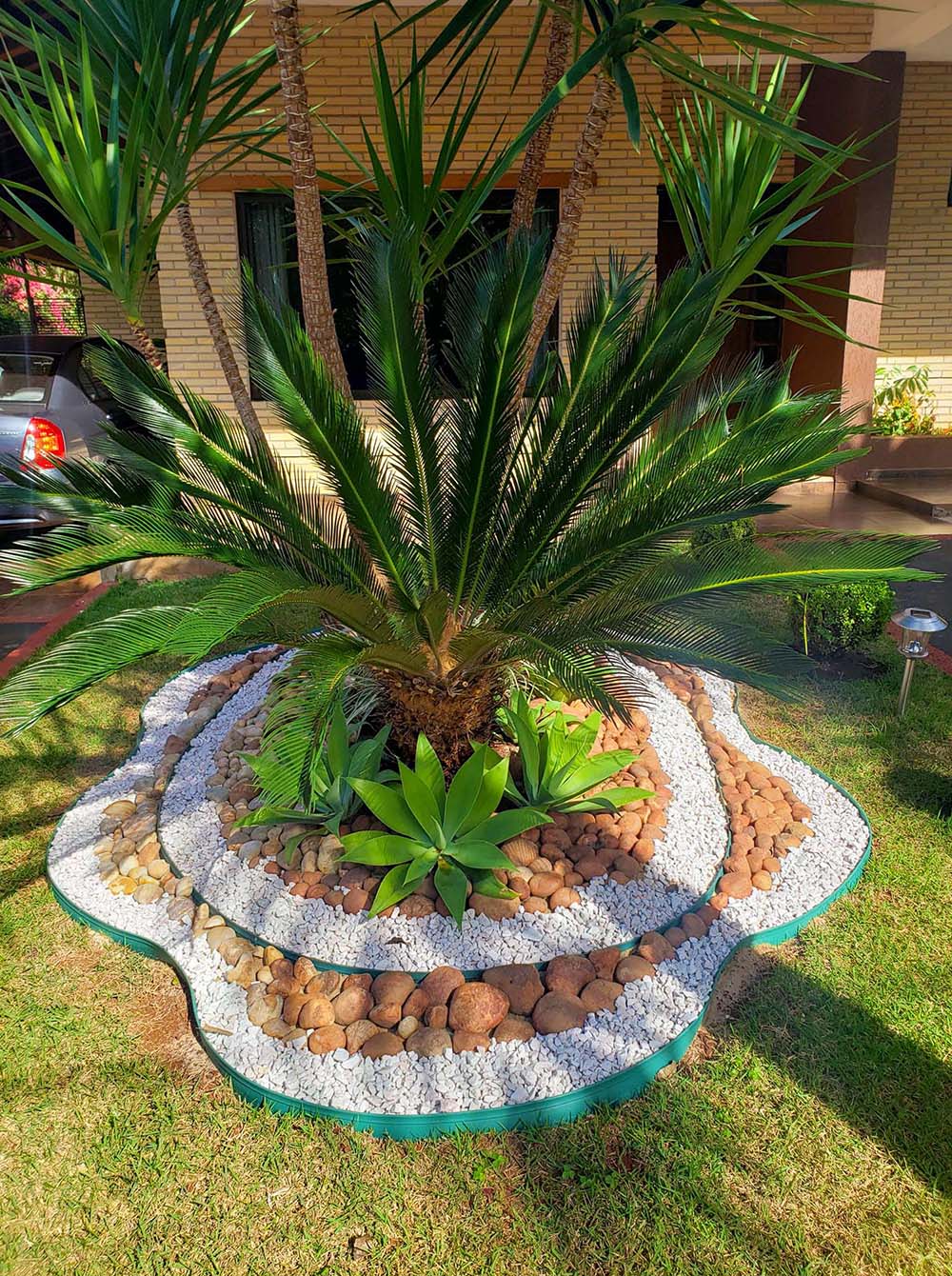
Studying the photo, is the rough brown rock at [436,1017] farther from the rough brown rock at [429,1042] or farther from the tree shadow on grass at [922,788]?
the tree shadow on grass at [922,788]

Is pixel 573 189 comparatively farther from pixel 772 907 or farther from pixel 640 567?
pixel 772 907

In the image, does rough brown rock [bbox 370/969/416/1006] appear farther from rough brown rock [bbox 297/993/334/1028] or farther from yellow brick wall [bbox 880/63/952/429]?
yellow brick wall [bbox 880/63/952/429]

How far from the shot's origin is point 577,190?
3688 millimetres

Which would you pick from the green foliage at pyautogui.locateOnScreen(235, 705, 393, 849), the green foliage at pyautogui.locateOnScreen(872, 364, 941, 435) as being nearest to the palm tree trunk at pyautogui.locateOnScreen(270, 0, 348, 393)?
the green foliage at pyautogui.locateOnScreen(235, 705, 393, 849)

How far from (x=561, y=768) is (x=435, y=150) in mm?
7273

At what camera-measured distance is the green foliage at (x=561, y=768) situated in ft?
11.8

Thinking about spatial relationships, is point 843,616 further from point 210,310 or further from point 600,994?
point 210,310

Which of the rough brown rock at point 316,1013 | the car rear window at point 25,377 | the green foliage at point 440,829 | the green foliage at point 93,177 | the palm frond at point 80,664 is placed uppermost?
the green foliage at point 93,177

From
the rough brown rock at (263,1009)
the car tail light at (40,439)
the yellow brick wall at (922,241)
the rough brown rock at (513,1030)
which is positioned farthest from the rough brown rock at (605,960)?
the yellow brick wall at (922,241)

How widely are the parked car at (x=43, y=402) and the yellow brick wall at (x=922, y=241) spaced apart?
28.4 feet

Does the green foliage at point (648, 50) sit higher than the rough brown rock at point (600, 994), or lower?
higher

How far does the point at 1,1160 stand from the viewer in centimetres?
255

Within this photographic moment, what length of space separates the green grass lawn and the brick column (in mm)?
7133

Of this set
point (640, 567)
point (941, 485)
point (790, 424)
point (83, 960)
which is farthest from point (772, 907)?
point (941, 485)
